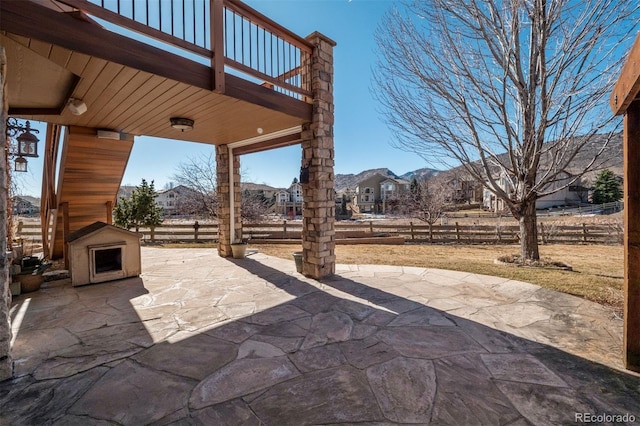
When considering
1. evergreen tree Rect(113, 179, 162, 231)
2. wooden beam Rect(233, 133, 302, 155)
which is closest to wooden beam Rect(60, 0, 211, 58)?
wooden beam Rect(233, 133, 302, 155)

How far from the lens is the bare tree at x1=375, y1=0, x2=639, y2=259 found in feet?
16.4

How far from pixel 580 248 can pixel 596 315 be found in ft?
33.1

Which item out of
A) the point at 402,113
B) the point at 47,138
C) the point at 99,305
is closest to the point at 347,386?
the point at 99,305

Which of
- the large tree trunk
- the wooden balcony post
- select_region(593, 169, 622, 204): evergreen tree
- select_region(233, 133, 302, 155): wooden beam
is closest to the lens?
the wooden balcony post

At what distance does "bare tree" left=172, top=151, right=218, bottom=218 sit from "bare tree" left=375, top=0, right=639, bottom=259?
467 inches

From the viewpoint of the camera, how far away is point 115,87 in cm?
322

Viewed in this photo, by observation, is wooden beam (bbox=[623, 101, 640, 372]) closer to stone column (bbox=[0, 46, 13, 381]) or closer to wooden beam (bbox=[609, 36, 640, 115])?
wooden beam (bbox=[609, 36, 640, 115])

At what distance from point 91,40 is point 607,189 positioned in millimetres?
41196

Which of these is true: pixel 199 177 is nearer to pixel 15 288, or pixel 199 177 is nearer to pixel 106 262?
pixel 106 262

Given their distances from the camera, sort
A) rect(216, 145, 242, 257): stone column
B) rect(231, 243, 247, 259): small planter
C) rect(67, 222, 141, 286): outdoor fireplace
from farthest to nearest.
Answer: rect(216, 145, 242, 257): stone column → rect(231, 243, 247, 259): small planter → rect(67, 222, 141, 286): outdoor fireplace

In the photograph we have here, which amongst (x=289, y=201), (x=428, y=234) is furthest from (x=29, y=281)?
(x=289, y=201)

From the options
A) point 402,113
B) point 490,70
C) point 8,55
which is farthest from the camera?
point 402,113

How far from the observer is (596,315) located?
3131 millimetres

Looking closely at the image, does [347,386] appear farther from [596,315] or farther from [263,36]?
[263,36]
